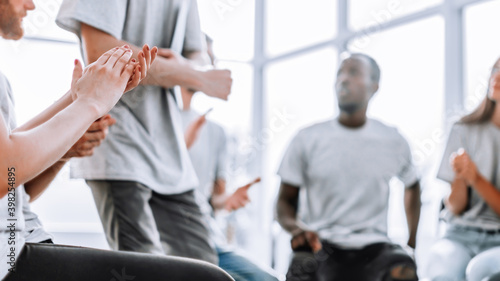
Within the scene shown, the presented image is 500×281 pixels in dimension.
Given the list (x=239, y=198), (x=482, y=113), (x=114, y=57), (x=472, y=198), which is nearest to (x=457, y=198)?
(x=472, y=198)

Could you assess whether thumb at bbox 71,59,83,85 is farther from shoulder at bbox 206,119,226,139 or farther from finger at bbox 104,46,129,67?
shoulder at bbox 206,119,226,139

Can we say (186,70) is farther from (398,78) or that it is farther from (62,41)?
(398,78)

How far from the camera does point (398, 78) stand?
114 inches

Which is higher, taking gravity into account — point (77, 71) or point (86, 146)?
point (77, 71)

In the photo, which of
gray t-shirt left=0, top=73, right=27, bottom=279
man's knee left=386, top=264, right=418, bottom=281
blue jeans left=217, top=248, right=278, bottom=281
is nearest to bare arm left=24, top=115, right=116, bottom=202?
gray t-shirt left=0, top=73, right=27, bottom=279

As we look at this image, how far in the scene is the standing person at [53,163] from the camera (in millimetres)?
660

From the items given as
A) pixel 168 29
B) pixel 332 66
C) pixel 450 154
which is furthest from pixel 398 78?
pixel 168 29

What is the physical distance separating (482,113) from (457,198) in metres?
0.30

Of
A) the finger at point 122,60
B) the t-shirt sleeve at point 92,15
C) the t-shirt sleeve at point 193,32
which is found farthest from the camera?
the t-shirt sleeve at point 193,32

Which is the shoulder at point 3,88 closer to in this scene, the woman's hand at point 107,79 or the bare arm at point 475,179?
the woman's hand at point 107,79

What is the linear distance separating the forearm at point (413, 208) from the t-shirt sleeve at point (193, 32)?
104 cm

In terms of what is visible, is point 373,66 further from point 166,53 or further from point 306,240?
point 166,53

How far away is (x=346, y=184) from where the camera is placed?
187 centimetres

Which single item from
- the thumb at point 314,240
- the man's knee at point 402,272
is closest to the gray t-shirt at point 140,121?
the thumb at point 314,240
